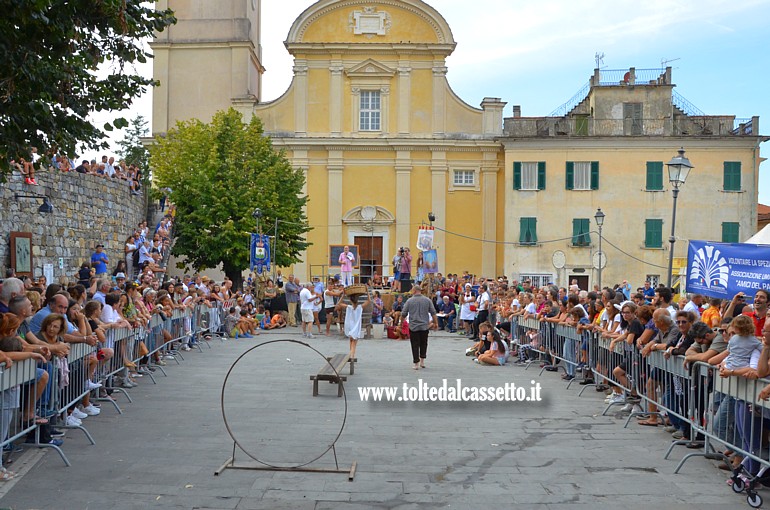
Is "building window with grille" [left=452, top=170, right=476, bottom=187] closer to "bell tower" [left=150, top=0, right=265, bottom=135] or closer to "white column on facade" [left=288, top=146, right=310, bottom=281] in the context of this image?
"white column on facade" [left=288, top=146, right=310, bottom=281]

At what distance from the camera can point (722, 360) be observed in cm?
833

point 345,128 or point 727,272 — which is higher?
point 345,128

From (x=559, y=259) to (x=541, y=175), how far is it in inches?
181

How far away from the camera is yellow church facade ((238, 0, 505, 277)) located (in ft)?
141

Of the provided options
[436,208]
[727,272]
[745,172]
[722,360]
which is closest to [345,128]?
[436,208]

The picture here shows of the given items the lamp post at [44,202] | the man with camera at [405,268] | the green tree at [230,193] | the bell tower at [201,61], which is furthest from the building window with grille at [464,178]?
the lamp post at [44,202]

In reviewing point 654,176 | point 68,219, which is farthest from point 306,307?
point 654,176

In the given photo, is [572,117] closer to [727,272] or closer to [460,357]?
[460,357]

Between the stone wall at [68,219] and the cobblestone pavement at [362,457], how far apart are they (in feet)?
28.2

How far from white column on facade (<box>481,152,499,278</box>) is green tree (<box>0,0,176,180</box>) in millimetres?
34200

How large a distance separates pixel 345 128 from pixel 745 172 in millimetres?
21584

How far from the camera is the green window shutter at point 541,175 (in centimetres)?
4247

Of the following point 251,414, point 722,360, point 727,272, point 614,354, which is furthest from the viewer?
point 727,272

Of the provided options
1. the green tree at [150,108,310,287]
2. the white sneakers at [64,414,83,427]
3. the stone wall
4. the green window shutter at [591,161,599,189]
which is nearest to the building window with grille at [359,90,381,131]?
the green tree at [150,108,310,287]
